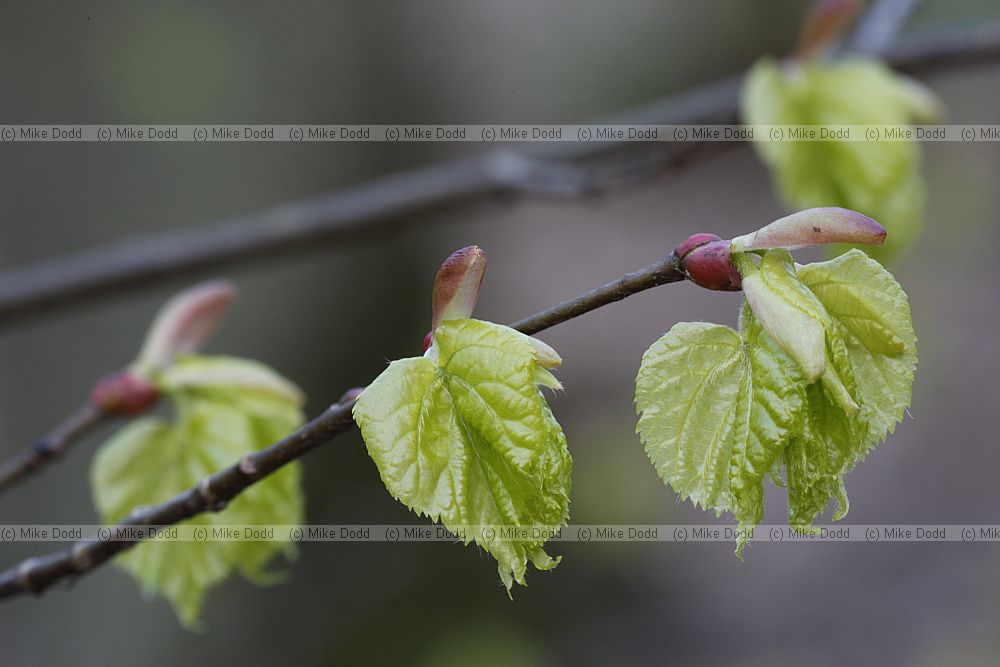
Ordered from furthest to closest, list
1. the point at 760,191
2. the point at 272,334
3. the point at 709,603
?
the point at 760,191 → the point at 709,603 → the point at 272,334

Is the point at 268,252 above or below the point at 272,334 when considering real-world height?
above

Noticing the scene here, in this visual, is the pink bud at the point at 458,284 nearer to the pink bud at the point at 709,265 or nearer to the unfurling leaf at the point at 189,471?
the pink bud at the point at 709,265

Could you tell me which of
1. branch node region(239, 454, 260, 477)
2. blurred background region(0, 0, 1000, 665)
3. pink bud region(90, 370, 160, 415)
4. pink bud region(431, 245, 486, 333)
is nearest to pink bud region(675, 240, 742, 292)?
pink bud region(431, 245, 486, 333)

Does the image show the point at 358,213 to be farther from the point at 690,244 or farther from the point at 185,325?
the point at 690,244

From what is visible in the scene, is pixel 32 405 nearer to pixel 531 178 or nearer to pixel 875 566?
pixel 531 178

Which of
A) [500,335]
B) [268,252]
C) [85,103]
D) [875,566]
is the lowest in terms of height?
[875,566]

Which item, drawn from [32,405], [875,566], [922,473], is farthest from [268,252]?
[922,473]

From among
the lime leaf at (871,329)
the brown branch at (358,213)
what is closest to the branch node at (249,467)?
the lime leaf at (871,329)
